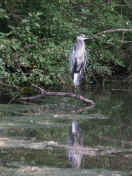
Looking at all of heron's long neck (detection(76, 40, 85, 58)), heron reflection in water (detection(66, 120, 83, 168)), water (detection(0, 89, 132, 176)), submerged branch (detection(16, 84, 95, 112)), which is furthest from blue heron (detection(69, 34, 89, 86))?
heron reflection in water (detection(66, 120, 83, 168))

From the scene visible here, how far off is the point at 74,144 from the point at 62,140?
21 centimetres

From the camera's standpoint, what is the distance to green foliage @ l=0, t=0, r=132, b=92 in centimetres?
992

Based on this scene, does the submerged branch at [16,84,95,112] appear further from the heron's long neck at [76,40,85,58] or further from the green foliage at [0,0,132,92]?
the green foliage at [0,0,132,92]

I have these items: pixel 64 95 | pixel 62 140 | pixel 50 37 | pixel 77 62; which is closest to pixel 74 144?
pixel 62 140

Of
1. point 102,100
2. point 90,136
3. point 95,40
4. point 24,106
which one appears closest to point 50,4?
point 95,40

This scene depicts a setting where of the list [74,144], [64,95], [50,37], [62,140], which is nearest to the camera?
[74,144]

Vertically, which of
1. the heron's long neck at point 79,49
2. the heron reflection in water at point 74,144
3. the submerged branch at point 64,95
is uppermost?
the heron's long neck at point 79,49

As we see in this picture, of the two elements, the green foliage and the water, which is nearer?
the water

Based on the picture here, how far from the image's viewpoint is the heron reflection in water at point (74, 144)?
4.05 metres

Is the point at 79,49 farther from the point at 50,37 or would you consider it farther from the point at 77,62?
the point at 50,37

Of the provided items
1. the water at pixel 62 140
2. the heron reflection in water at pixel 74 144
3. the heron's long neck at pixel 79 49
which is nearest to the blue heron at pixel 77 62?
the heron's long neck at pixel 79 49

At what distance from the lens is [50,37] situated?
1095 cm

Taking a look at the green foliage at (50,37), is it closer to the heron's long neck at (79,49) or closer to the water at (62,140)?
the heron's long neck at (79,49)

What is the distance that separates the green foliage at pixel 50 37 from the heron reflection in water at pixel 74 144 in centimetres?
404
